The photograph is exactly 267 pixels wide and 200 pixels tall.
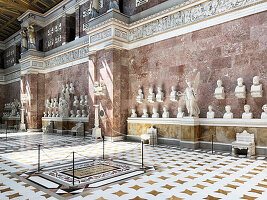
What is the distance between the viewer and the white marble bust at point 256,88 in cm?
814

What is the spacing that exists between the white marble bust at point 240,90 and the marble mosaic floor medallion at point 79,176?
4.54 meters

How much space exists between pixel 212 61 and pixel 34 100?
1616 centimetres

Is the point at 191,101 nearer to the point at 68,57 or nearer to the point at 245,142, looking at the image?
the point at 245,142

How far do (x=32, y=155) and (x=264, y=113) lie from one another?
8.68 m

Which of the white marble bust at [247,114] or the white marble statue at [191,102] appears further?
the white marble statue at [191,102]

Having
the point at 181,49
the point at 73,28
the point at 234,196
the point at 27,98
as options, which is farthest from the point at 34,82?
the point at 234,196

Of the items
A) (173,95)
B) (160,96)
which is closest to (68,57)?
(160,96)

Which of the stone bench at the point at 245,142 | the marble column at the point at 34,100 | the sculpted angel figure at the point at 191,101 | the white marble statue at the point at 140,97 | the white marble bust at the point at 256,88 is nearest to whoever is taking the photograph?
the stone bench at the point at 245,142

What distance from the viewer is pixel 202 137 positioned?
9.62 m

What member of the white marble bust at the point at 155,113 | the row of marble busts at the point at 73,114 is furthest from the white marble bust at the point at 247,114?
the row of marble busts at the point at 73,114

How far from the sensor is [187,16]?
34.5 ft

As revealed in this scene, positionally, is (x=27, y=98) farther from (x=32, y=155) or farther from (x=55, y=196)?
(x=55, y=196)

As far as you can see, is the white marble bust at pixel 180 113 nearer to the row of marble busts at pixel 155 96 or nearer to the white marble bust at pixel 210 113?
the row of marble busts at pixel 155 96

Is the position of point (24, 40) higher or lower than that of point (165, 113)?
higher
